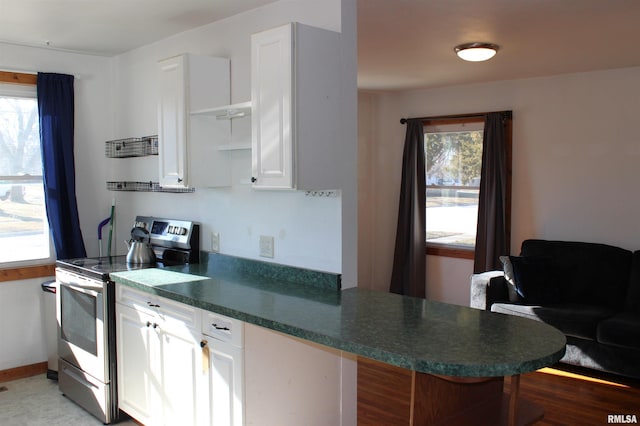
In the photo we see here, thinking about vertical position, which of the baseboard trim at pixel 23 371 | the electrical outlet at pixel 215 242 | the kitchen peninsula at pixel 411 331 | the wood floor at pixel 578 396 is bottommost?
the wood floor at pixel 578 396

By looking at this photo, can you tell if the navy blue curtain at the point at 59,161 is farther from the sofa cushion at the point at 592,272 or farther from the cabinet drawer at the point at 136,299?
the sofa cushion at the point at 592,272

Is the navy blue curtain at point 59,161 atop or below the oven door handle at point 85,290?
atop

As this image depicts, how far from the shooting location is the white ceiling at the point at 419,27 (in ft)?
10.7

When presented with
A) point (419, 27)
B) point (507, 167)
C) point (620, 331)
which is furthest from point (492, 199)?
point (419, 27)

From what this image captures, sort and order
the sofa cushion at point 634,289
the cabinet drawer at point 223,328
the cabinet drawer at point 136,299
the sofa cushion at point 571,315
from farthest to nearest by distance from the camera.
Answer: the sofa cushion at point 634,289 → the sofa cushion at point 571,315 → the cabinet drawer at point 136,299 → the cabinet drawer at point 223,328

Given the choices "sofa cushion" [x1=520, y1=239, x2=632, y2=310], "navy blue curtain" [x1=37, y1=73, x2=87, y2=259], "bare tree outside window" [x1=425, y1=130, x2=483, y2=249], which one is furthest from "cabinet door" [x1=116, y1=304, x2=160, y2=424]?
"bare tree outside window" [x1=425, y1=130, x2=483, y2=249]

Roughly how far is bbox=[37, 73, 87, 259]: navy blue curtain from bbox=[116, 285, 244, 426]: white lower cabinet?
48.3 inches

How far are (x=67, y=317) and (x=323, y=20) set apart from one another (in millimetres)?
2520

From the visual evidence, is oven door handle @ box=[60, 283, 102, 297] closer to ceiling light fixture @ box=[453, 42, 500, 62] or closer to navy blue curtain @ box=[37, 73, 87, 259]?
navy blue curtain @ box=[37, 73, 87, 259]

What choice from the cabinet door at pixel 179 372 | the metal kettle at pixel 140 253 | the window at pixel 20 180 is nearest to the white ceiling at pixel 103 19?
the window at pixel 20 180

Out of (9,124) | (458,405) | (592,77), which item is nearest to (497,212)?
(592,77)

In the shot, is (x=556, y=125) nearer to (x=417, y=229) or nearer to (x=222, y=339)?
(x=417, y=229)

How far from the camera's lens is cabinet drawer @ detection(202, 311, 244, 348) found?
102 inches

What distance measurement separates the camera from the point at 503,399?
2.48 metres
